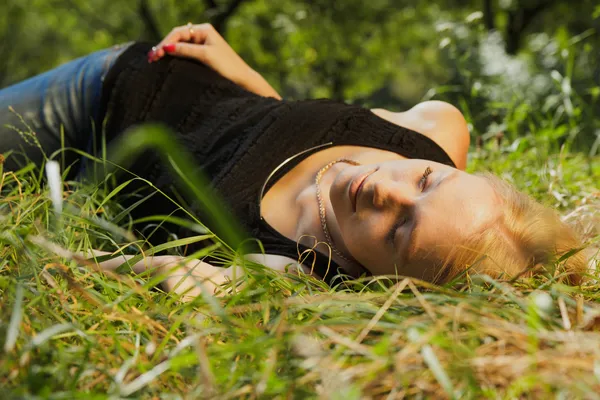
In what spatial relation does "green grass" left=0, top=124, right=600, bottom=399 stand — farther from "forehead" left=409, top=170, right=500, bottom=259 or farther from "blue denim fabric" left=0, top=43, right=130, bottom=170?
"blue denim fabric" left=0, top=43, right=130, bottom=170

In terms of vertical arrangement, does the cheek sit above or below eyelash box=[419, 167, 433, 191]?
below

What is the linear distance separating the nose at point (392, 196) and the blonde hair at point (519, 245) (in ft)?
0.67

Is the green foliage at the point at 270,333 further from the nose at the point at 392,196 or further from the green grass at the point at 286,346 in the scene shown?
the nose at the point at 392,196

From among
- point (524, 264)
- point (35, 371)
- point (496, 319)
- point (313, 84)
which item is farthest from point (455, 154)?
point (313, 84)

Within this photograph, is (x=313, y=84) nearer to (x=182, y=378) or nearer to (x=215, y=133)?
(x=215, y=133)

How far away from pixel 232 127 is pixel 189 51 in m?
0.56

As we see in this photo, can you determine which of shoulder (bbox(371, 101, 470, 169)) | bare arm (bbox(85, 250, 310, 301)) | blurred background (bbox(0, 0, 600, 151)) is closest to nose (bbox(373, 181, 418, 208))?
bare arm (bbox(85, 250, 310, 301))

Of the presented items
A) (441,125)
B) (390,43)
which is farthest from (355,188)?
(390,43)

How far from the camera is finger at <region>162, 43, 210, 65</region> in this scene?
9.87 feet

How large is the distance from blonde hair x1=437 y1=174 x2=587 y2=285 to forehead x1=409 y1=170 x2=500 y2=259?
29 mm

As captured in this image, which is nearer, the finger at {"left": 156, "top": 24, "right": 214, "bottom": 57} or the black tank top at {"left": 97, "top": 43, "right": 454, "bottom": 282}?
the black tank top at {"left": 97, "top": 43, "right": 454, "bottom": 282}

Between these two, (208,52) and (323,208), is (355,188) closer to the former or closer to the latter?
(323,208)

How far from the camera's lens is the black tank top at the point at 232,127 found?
247 cm

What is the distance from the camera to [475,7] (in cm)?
1200
